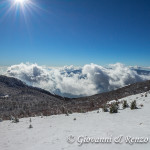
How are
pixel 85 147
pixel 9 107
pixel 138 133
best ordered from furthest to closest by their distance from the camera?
pixel 9 107 < pixel 138 133 < pixel 85 147

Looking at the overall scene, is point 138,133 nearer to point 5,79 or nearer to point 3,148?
point 3,148

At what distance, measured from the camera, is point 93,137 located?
26.0 ft

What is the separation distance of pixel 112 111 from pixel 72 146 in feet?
28.4

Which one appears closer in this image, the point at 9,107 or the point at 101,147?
the point at 101,147

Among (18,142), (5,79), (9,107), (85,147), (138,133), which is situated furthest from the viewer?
(5,79)

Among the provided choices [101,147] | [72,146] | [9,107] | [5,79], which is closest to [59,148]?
[72,146]

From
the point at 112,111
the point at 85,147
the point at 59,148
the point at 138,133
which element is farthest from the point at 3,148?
the point at 112,111

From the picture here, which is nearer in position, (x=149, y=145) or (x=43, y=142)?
(x=149, y=145)

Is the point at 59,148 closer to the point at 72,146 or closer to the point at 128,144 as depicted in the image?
the point at 72,146

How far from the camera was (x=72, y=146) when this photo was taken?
701 centimetres

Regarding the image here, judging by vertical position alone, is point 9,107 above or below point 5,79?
below

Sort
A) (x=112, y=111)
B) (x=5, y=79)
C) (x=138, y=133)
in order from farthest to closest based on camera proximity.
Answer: (x=5, y=79) < (x=112, y=111) < (x=138, y=133)

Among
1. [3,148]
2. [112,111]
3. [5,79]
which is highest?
[5,79]

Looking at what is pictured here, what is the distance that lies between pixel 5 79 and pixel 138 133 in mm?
115412
